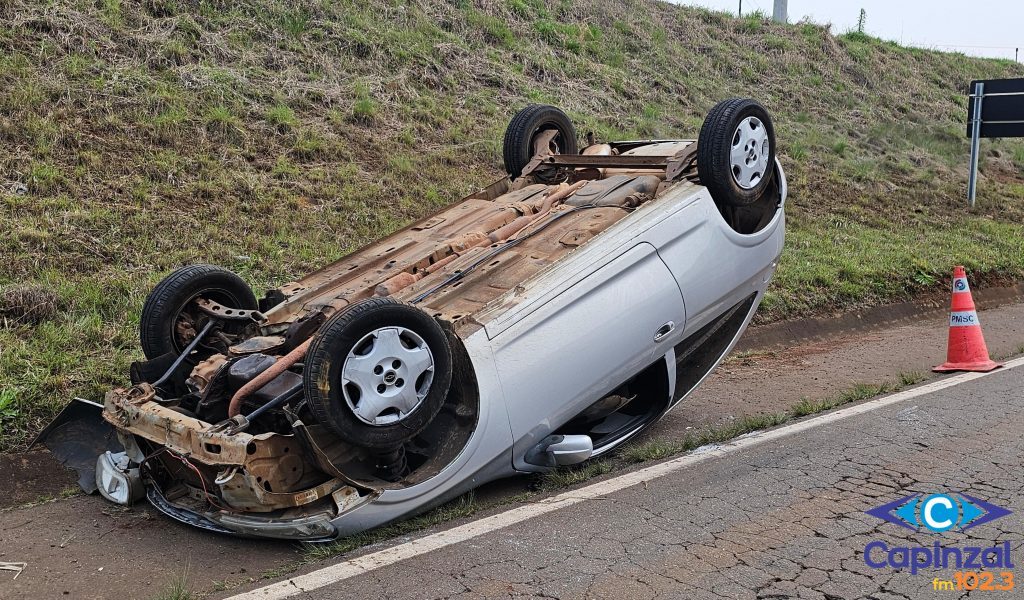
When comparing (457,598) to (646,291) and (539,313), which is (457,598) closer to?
(539,313)

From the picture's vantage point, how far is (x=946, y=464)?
15.4ft

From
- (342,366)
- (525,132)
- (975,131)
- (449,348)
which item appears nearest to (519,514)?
(449,348)

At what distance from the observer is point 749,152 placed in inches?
215

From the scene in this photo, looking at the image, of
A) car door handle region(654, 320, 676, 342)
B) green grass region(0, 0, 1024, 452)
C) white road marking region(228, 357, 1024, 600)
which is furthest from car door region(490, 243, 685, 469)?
green grass region(0, 0, 1024, 452)

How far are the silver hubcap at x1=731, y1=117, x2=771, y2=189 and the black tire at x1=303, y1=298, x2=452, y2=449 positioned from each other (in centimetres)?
228

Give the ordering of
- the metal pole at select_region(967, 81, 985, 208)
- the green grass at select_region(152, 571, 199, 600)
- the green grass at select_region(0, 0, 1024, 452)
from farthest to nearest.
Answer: the metal pole at select_region(967, 81, 985, 208) < the green grass at select_region(0, 0, 1024, 452) < the green grass at select_region(152, 571, 199, 600)

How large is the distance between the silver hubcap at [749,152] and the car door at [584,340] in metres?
0.87

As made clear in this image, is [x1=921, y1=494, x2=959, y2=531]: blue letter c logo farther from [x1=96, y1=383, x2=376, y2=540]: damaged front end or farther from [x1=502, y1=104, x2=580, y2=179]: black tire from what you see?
[x1=502, y1=104, x2=580, y2=179]: black tire

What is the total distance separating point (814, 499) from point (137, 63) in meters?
9.39

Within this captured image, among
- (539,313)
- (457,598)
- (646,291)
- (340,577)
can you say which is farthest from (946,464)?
(340,577)

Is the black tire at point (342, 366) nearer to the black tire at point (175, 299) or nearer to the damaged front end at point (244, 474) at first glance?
the damaged front end at point (244, 474)

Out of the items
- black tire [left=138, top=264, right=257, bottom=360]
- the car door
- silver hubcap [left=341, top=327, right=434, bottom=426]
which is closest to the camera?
silver hubcap [left=341, top=327, right=434, bottom=426]

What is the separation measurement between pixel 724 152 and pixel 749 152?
0.29m

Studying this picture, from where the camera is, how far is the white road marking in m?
3.63
